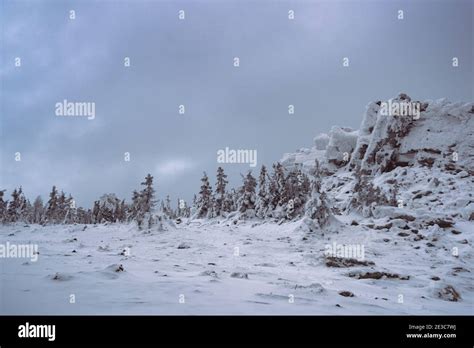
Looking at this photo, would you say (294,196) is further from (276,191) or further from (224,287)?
(224,287)

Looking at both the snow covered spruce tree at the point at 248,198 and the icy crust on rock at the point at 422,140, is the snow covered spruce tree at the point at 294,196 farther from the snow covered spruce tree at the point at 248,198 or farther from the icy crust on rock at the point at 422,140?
the icy crust on rock at the point at 422,140

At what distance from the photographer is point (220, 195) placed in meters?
51.4

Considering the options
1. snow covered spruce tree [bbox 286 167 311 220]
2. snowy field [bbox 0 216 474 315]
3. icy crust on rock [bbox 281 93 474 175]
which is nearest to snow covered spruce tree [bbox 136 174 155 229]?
snowy field [bbox 0 216 474 315]

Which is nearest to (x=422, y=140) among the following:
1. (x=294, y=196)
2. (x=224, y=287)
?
(x=294, y=196)

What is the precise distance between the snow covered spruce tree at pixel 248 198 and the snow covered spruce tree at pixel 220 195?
5833 millimetres

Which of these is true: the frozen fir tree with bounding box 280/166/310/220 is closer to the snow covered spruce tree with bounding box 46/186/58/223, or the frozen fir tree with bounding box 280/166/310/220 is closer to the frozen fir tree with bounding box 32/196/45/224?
the snow covered spruce tree with bounding box 46/186/58/223

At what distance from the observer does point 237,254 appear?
1775 centimetres

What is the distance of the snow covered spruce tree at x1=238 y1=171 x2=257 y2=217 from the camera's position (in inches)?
1713

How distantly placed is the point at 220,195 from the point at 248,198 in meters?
8.42

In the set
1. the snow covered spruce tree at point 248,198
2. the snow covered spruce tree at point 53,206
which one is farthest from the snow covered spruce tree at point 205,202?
the snow covered spruce tree at point 53,206

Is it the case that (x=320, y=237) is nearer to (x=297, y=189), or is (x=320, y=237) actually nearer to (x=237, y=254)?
(x=237, y=254)

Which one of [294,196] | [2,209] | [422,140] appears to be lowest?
[2,209]

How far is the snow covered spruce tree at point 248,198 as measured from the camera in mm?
43500
